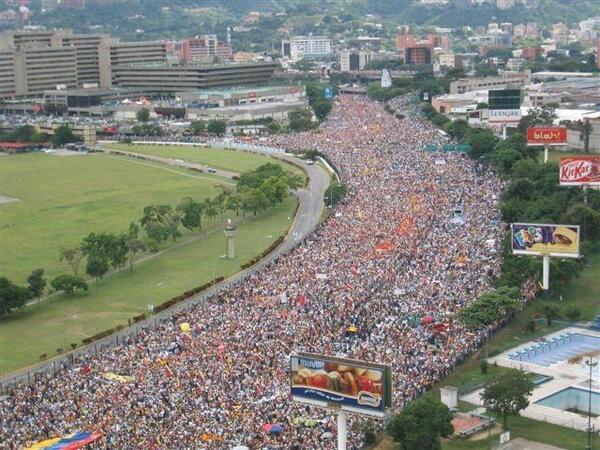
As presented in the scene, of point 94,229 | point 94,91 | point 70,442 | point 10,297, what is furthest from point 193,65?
point 70,442

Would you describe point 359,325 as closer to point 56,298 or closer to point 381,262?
point 381,262

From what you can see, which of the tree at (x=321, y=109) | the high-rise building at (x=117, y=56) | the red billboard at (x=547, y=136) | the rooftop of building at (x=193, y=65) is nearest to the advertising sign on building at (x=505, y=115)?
the red billboard at (x=547, y=136)

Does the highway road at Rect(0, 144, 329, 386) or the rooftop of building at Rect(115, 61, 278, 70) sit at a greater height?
the rooftop of building at Rect(115, 61, 278, 70)

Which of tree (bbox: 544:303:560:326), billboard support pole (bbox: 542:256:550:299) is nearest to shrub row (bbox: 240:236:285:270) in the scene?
billboard support pole (bbox: 542:256:550:299)

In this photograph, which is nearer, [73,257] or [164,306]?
[164,306]

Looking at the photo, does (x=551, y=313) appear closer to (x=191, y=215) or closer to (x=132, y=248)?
(x=132, y=248)

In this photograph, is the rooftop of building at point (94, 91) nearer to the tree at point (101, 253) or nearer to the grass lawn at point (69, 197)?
the grass lawn at point (69, 197)

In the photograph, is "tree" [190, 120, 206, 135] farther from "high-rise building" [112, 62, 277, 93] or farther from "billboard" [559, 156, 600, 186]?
"billboard" [559, 156, 600, 186]
